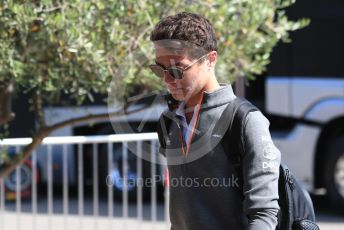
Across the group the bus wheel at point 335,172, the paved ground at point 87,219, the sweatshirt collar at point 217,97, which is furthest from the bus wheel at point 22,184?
the sweatshirt collar at point 217,97

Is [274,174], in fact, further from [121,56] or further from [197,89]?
[121,56]

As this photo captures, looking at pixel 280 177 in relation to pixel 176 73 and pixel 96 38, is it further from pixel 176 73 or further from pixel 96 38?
pixel 96 38

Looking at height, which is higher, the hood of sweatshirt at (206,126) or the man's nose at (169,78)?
the man's nose at (169,78)

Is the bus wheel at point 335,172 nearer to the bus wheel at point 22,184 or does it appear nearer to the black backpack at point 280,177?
the bus wheel at point 22,184

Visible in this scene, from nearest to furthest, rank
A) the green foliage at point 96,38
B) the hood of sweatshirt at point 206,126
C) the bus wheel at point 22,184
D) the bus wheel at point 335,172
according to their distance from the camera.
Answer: the hood of sweatshirt at point 206,126, the green foliage at point 96,38, the bus wheel at point 22,184, the bus wheel at point 335,172

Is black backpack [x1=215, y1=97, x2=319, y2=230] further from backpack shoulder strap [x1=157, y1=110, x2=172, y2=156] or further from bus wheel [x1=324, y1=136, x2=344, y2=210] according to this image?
bus wheel [x1=324, y1=136, x2=344, y2=210]

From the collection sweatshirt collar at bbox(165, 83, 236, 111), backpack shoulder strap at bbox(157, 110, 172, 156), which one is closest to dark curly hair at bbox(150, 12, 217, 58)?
sweatshirt collar at bbox(165, 83, 236, 111)

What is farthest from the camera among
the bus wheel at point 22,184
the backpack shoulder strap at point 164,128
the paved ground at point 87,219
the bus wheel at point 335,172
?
the bus wheel at point 335,172

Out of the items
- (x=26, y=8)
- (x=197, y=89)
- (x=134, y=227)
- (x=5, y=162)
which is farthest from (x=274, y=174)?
(x=134, y=227)

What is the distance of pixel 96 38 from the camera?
137 inches

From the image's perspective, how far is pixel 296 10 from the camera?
8398 millimetres

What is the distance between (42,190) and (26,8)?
19.1ft

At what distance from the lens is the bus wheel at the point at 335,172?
8.34m

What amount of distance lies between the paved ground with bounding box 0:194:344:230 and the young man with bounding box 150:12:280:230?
3.64 metres
